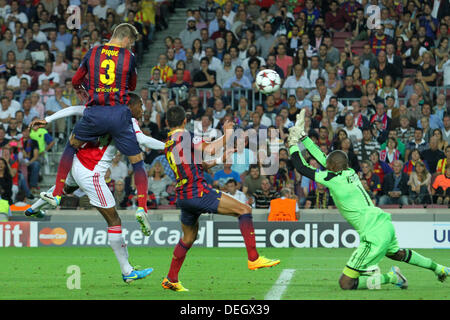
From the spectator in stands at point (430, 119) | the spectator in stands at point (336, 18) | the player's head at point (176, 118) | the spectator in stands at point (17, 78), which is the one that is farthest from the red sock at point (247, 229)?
the spectator in stands at point (17, 78)

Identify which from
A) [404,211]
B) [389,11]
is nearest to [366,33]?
[389,11]

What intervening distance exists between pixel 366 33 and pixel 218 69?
386 cm

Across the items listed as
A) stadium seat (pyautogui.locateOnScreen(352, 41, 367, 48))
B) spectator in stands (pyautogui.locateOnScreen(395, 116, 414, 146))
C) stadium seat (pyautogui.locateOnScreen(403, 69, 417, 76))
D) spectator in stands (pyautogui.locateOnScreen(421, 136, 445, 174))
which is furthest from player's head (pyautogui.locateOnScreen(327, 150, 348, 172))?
stadium seat (pyautogui.locateOnScreen(352, 41, 367, 48))

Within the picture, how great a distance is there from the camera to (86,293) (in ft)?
33.8

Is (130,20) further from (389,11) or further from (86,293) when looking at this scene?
(86,293)

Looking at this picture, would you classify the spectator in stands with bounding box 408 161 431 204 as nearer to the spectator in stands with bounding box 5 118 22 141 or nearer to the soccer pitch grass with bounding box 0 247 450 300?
the soccer pitch grass with bounding box 0 247 450 300

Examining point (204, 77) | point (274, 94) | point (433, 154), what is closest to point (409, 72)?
point (433, 154)

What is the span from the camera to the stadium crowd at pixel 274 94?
1923 cm

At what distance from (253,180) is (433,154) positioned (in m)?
3.88

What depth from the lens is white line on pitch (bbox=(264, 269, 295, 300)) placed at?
10.0 metres

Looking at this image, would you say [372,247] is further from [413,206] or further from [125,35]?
[413,206]

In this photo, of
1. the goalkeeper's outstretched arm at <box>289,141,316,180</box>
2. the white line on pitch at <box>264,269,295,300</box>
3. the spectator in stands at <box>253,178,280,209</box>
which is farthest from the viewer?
the spectator in stands at <box>253,178,280,209</box>

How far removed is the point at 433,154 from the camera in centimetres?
1914
